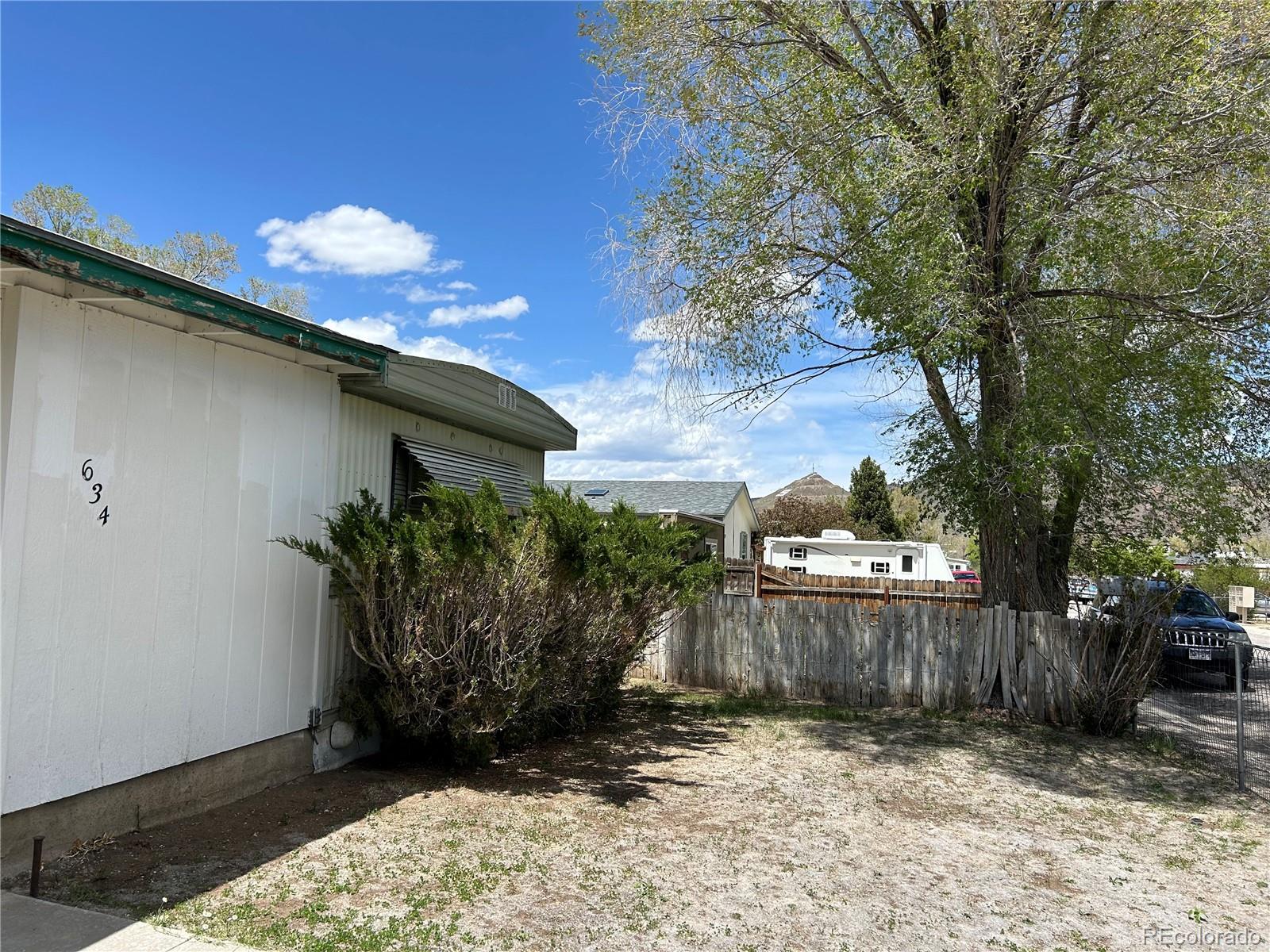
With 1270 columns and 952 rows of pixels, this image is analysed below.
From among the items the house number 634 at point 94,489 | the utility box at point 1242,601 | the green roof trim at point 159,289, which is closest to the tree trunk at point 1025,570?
the green roof trim at point 159,289

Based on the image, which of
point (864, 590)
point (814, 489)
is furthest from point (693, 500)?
point (814, 489)

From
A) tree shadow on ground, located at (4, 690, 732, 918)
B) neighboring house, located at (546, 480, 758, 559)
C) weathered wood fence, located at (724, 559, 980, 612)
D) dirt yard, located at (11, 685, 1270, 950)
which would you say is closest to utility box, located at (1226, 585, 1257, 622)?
neighboring house, located at (546, 480, 758, 559)

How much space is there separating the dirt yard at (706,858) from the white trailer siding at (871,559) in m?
16.3

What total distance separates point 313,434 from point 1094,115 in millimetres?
8132

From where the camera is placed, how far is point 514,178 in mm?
13203

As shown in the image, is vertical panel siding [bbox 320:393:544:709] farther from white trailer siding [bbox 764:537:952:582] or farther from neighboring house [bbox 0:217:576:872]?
white trailer siding [bbox 764:537:952:582]

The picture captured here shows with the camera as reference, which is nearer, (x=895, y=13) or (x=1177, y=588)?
(x=1177, y=588)

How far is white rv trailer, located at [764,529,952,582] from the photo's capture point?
23203mm

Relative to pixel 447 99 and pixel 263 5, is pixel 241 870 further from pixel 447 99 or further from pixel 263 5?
pixel 447 99

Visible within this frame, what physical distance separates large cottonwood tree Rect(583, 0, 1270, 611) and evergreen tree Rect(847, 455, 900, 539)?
2974 cm

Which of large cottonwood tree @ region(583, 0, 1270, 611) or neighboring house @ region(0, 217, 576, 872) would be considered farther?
large cottonwood tree @ region(583, 0, 1270, 611)

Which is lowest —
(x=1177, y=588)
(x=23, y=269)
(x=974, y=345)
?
(x=1177, y=588)

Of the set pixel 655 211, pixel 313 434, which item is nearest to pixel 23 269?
pixel 313 434

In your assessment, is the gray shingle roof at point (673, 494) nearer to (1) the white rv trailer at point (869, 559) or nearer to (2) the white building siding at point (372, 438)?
(1) the white rv trailer at point (869, 559)
